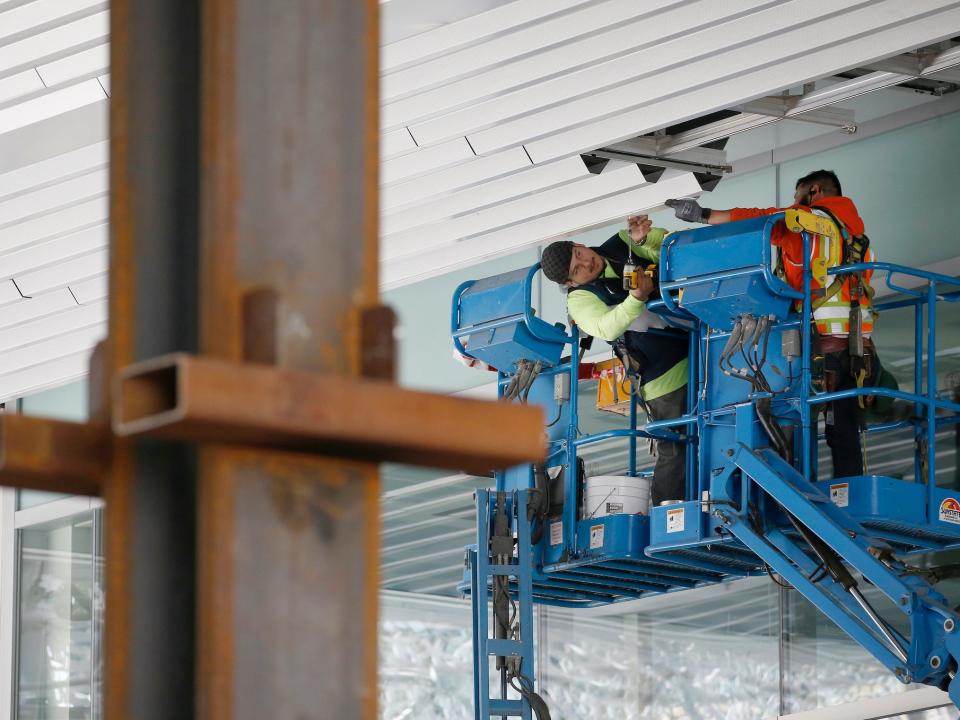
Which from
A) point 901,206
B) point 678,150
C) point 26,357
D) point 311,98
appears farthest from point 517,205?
point 311,98

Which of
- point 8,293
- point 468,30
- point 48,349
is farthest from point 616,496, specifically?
point 48,349

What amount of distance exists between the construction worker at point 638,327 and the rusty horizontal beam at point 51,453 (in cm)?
863

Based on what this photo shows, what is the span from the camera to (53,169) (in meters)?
16.1

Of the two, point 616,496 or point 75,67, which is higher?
point 75,67

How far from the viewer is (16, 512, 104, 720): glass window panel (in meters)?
22.7

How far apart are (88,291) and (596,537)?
8.27 metres

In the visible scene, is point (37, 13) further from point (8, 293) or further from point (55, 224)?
point (8, 293)

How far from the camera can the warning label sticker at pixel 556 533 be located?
45.3 ft

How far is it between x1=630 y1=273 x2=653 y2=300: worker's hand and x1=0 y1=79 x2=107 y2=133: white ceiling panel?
5035mm

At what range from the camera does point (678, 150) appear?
1673cm

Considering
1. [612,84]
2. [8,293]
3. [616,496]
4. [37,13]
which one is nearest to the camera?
[37,13]

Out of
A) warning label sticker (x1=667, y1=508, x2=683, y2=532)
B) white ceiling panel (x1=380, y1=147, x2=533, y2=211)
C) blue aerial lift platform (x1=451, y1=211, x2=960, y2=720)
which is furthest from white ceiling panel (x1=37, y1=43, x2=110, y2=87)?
warning label sticker (x1=667, y1=508, x2=683, y2=532)

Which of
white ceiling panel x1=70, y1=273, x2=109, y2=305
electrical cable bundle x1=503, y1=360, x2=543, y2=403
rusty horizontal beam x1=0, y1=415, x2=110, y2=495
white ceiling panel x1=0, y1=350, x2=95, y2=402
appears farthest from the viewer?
white ceiling panel x1=0, y1=350, x2=95, y2=402

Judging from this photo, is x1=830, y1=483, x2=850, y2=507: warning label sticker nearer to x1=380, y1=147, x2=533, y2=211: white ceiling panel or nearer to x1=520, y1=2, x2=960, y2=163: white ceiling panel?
x1=520, y1=2, x2=960, y2=163: white ceiling panel
